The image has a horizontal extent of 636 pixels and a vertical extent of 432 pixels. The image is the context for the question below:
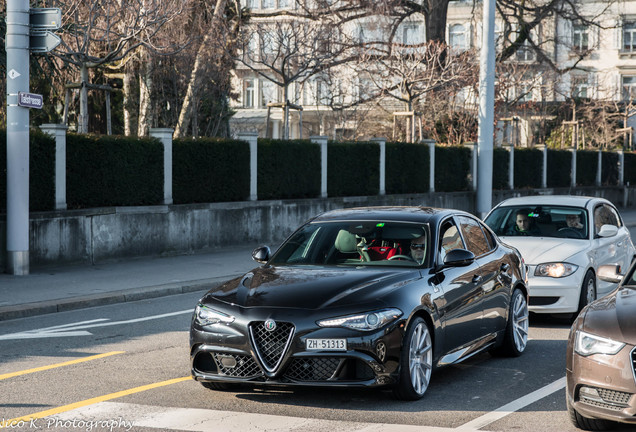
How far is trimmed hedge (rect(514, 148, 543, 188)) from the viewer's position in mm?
37000

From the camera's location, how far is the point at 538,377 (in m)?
8.59

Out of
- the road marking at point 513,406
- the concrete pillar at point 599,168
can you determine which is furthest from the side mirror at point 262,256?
the concrete pillar at point 599,168

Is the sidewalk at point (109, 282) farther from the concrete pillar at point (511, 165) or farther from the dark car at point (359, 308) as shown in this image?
the concrete pillar at point (511, 165)

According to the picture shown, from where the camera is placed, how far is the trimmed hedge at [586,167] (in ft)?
140

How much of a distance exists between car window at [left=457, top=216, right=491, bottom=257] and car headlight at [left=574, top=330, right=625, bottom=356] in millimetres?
2777

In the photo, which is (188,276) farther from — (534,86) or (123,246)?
(534,86)

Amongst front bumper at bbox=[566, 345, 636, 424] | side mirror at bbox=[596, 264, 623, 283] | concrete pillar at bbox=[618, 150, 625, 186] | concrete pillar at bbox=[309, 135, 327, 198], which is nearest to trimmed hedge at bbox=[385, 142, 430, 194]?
concrete pillar at bbox=[309, 135, 327, 198]

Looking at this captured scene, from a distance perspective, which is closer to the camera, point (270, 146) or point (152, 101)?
point (270, 146)

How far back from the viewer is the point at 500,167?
35688mm

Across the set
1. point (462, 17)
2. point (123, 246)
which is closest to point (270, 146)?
point (123, 246)

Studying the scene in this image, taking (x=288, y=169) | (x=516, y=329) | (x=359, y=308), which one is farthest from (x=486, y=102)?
(x=359, y=308)

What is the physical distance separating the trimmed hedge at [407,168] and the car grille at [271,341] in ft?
70.6

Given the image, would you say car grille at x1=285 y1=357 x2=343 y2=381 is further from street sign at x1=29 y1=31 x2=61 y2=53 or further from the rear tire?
street sign at x1=29 y1=31 x2=61 y2=53

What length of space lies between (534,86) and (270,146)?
24566 mm
